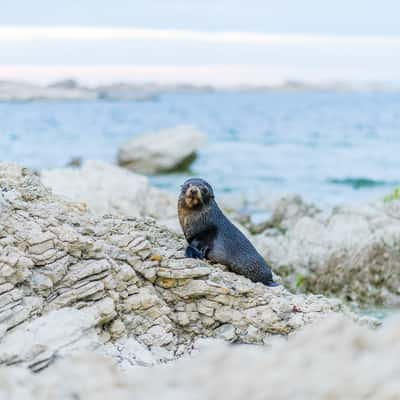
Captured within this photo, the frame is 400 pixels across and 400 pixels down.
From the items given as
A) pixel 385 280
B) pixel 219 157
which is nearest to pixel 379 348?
pixel 385 280

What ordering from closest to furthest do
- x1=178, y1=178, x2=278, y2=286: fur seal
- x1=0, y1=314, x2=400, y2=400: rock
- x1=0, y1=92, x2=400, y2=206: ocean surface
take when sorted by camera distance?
x1=0, y1=314, x2=400, y2=400: rock < x1=178, y1=178, x2=278, y2=286: fur seal < x1=0, y1=92, x2=400, y2=206: ocean surface

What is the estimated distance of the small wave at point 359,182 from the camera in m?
23.5

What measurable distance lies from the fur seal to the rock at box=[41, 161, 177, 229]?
554 centimetres

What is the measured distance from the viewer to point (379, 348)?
3127 mm

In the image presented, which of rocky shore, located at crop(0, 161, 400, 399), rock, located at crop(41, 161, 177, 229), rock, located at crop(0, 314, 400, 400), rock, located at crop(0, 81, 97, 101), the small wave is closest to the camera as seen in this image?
rock, located at crop(0, 314, 400, 400)

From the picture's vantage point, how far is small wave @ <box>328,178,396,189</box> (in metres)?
23.5

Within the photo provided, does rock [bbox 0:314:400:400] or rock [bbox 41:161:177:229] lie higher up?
rock [bbox 0:314:400:400]

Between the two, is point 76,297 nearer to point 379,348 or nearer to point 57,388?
point 57,388

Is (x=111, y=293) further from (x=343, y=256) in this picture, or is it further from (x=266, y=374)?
(x=343, y=256)

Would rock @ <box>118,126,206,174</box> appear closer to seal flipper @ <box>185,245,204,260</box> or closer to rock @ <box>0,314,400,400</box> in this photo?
seal flipper @ <box>185,245,204,260</box>

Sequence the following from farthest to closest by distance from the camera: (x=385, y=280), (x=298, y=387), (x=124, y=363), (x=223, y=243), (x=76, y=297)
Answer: (x=385, y=280)
(x=223, y=243)
(x=76, y=297)
(x=124, y=363)
(x=298, y=387)

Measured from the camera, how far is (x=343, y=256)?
1109 cm

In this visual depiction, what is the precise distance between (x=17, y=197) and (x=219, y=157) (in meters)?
23.7

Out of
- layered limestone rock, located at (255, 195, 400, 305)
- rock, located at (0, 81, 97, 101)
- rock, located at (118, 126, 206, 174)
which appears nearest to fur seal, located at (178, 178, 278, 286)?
layered limestone rock, located at (255, 195, 400, 305)
